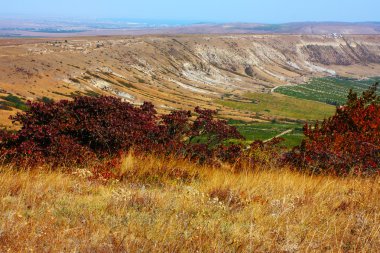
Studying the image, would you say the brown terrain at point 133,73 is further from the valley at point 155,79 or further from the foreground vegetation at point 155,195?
the foreground vegetation at point 155,195

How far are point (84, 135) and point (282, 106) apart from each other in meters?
136

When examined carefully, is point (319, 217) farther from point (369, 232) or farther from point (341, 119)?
point (341, 119)

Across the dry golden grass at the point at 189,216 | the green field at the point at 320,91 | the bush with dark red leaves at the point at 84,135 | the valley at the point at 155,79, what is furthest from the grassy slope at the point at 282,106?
the dry golden grass at the point at 189,216

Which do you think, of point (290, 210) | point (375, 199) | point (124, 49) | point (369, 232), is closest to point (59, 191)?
point (290, 210)

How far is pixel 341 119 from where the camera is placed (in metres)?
25.0

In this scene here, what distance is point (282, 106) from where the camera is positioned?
141500mm

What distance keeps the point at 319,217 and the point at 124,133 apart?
6566mm

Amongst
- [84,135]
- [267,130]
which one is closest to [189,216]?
[84,135]

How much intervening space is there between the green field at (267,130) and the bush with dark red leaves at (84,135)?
71.2m

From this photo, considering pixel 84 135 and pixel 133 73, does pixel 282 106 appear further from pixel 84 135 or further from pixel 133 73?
pixel 84 135

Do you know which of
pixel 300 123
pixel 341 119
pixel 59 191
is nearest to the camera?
pixel 59 191

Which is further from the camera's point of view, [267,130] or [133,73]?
[133,73]

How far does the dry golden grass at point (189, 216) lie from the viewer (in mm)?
4207

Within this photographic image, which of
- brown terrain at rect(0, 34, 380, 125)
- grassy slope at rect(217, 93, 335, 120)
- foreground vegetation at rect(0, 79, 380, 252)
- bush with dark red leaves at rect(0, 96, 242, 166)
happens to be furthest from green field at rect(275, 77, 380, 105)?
foreground vegetation at rect(0, 79, 380, 252)
